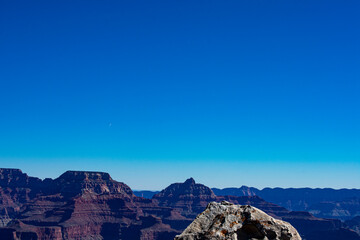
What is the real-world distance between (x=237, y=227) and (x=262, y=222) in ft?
2.29

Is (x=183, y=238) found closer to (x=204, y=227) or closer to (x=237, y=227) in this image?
(x=204, y=227)

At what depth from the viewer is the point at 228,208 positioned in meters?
9.84

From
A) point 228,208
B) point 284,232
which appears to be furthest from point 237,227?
point 284,232

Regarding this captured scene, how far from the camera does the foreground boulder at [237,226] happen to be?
9.34 meters

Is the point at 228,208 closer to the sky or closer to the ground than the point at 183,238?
closer to the sky

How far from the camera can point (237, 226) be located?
31.0ft

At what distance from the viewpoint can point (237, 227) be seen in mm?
9430

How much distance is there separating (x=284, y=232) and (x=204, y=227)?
2.11 meters

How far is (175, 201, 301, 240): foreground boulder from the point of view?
9336mm

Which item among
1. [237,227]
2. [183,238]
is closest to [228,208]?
[237,227]

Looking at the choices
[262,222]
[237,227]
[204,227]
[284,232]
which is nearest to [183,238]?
[204,227]

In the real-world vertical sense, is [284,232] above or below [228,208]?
below

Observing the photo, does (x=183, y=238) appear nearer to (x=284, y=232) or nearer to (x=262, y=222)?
(x=262, y=222)

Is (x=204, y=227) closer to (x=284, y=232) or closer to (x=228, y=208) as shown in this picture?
(x=228, y=208)
